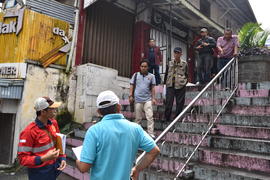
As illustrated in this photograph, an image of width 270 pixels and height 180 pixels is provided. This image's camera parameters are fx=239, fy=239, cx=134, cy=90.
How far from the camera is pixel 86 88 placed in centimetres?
712

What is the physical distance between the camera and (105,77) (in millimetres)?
7609

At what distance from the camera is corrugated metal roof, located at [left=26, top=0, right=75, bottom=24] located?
745 cm

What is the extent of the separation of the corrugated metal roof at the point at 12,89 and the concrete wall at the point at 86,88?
143 cm

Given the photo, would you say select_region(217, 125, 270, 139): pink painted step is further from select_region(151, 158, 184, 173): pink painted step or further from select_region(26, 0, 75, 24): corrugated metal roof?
select_region(26, 0, 75, 24): corrugated metal roof

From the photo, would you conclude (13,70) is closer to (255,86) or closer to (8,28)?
(8,28)

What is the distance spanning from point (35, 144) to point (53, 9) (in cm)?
619

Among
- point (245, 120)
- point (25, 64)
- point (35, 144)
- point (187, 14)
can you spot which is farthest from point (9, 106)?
point (187, 14)

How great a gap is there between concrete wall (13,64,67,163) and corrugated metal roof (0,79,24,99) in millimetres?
143

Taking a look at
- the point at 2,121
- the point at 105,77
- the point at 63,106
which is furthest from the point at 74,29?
the point at 2,121

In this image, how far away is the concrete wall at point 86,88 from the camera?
712 centimetres

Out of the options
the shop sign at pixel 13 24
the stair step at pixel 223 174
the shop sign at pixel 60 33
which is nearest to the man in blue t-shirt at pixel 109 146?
the stair step at pixel 223 174

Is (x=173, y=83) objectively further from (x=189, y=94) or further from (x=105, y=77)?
(x=105, y=77)

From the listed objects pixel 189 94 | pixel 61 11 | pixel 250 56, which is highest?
pixel 61 11

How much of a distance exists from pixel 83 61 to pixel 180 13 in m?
4.90
